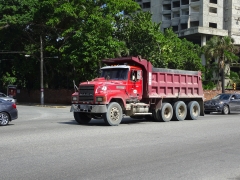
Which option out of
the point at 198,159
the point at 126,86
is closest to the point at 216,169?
the point at 198,159

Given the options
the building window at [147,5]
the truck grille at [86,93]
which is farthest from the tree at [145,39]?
the building window at [147,5]

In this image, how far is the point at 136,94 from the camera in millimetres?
17547

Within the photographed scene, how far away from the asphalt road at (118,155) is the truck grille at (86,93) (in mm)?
2469

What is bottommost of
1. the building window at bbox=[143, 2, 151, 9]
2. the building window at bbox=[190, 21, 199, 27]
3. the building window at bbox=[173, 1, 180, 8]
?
the building window at bbox=[190, 21, 199, 27]

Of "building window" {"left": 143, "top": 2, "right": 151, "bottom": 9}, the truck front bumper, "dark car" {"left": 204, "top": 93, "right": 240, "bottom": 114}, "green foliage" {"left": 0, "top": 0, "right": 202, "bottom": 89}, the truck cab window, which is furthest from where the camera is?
"building window" {"left": 143, "top": 2, "right": 151, "bottom": 9}

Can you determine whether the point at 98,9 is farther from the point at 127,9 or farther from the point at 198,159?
the point at 198,159

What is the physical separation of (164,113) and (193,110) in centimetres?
254

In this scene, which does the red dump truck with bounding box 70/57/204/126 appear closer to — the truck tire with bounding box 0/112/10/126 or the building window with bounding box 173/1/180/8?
the truck tire with bounding box 0/112/10/126

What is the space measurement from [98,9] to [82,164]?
31.3 meters

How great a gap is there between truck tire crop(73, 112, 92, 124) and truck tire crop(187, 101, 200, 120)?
605 centimetres

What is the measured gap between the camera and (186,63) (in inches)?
2009

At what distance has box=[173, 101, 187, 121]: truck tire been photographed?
19.6 metres

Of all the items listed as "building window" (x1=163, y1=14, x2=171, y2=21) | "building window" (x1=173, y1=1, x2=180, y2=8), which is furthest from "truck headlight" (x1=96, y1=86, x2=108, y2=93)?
"building window" (x1=163, y1=14, x2=171, y2=21)

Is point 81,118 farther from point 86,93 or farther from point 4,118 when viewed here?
point 4,118
